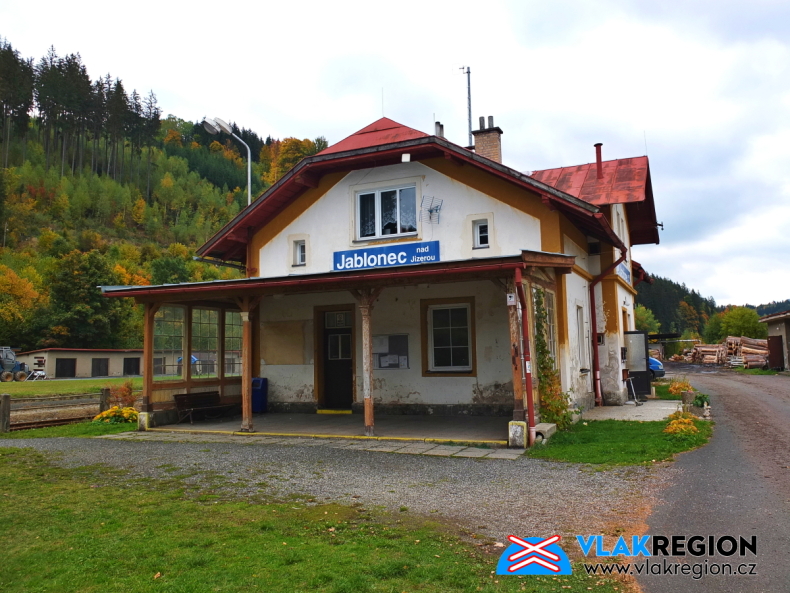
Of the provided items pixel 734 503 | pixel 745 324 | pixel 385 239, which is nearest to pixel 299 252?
pixel 385 239

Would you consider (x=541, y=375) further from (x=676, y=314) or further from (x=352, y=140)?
(x=676, y=314)

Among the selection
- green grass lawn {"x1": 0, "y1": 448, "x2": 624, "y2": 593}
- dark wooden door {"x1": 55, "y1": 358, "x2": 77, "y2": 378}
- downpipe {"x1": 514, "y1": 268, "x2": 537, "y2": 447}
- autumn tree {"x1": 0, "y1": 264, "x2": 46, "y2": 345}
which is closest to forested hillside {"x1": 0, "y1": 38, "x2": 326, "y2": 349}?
autumn tree {"x1": 0, "y1": 264, "x2": 46, "y2": 345}

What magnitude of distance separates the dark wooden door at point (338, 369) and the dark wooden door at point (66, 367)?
35.4 m

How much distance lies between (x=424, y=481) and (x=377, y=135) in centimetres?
967

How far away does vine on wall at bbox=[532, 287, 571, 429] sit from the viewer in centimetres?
1043

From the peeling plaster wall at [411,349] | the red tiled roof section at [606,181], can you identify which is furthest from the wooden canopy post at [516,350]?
the red tiled roof section at [606,181]

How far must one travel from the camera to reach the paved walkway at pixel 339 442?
9.04 meters

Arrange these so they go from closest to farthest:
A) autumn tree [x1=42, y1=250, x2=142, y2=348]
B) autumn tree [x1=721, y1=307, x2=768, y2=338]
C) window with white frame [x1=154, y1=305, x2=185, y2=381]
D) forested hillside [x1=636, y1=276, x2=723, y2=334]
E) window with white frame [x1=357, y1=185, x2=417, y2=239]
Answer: window with white frame [x1=154, y1=305, x2=185, y2=381]
window with white frame [x1=357, y1=185, x2=417, y2=239]
autumn tree [x1=42, y1=250, x2=142, y2=348]
autumn tree [x1=721, y1=307, x2=768, y2=338]
forested hillside [x1=636, y1=276, x2=723, y2=334]

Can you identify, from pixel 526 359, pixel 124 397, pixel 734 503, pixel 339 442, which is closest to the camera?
pixel 734 503

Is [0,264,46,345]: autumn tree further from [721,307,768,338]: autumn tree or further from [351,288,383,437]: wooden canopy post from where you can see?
[721,307,768,338]: autumn tree

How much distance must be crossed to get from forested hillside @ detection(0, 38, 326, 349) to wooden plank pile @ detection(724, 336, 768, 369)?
33.0m

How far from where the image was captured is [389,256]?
44.7 ft

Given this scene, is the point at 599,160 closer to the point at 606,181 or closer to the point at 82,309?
the point at 606,181

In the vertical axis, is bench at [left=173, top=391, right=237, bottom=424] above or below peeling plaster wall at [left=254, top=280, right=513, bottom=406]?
below
